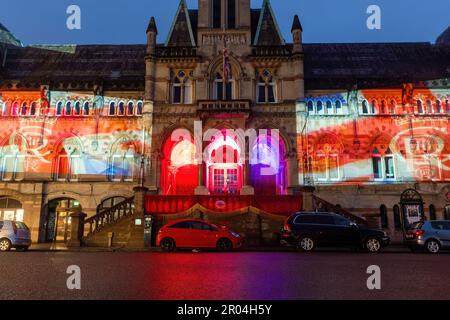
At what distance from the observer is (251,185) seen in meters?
26.2

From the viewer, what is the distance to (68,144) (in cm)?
2828

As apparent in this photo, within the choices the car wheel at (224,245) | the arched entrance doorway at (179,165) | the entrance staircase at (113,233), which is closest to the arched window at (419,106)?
the arched entrance doorway at (179,165)

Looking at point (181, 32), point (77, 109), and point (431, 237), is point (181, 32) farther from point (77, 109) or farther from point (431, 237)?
point (431, 237)

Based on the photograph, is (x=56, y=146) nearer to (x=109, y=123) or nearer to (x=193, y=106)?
(x=109, y=123)

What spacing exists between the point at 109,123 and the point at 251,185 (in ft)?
39.0

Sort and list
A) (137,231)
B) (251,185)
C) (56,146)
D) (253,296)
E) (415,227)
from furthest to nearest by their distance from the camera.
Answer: (56,146) → (251,185) → (137,231) → (415,227) → (253,296)

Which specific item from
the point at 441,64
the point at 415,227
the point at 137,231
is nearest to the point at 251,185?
the point at 137,231

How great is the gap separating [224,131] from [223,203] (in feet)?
22.1

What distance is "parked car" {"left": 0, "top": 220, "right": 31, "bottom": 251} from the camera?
59.3 feet

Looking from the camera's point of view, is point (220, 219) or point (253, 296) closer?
point (253, 296)

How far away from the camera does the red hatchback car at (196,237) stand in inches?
674

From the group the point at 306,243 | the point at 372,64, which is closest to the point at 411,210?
the point at 306,243
